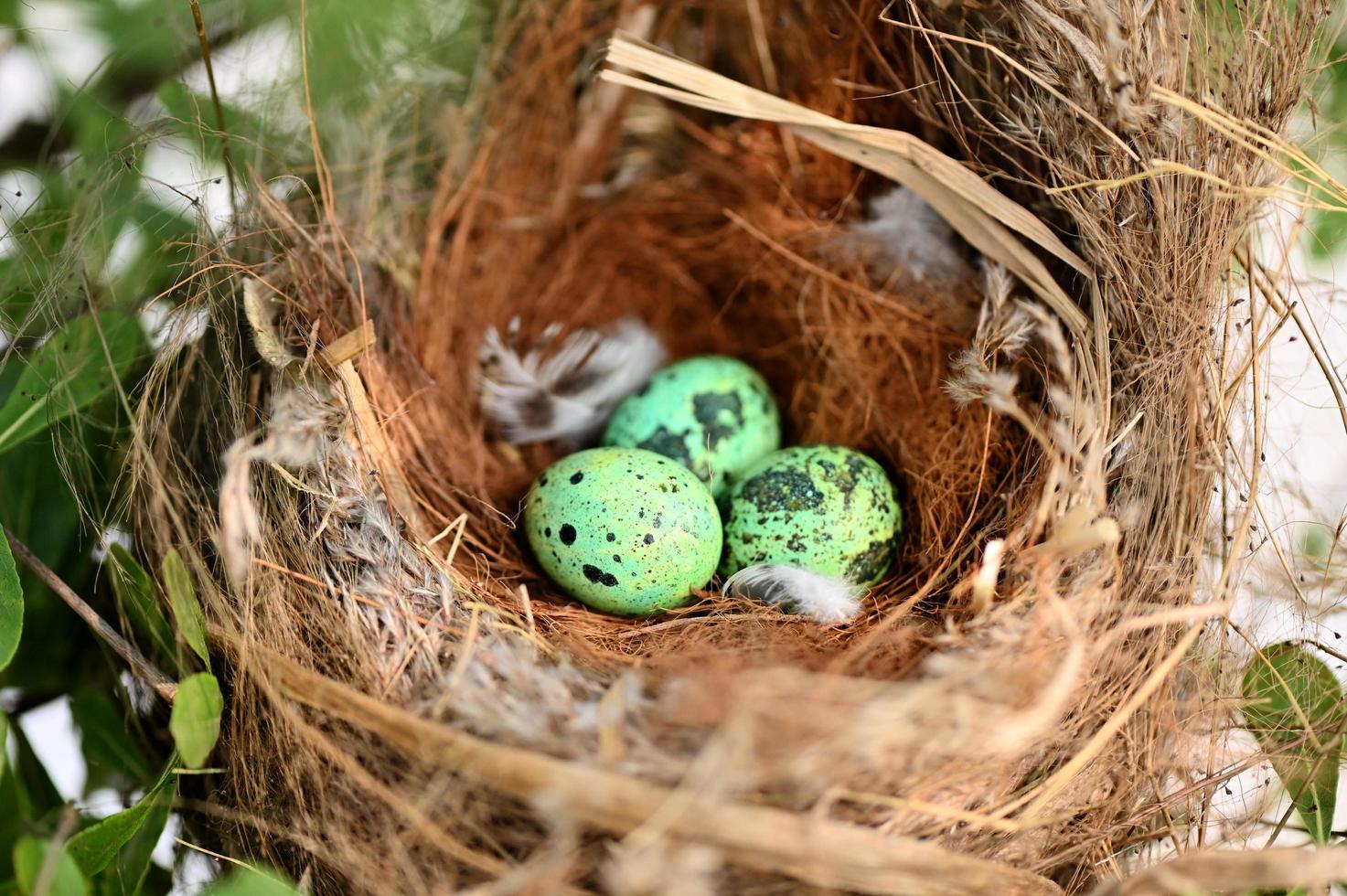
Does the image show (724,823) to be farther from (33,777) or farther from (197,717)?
(33,777)

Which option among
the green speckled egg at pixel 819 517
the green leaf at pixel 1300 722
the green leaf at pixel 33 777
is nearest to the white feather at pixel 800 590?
the green speckled egg at pixel 819 517

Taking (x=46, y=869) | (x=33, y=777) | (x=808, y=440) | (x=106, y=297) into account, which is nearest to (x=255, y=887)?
(x=46, y=869)

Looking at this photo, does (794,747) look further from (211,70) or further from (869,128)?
(211,70)

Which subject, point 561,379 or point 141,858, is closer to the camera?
point 141,858

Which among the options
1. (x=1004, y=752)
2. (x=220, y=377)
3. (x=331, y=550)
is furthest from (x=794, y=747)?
(x=220, y=377)

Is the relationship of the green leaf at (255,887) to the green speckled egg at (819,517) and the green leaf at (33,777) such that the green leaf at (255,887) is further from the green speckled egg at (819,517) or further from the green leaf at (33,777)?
the green speckled egg at (819,517)

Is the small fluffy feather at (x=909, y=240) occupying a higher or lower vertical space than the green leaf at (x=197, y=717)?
higher
